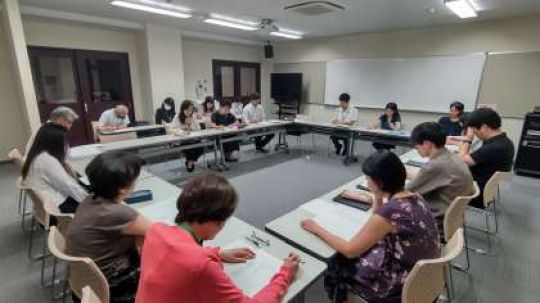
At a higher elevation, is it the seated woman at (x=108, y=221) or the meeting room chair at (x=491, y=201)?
the seated woman at (x=108, y=221)

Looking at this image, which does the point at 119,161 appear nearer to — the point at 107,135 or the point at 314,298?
the point at 314,298

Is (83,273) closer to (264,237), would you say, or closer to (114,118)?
(264,237)

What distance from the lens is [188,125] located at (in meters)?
4.71

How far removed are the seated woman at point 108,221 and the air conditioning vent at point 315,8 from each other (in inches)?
151

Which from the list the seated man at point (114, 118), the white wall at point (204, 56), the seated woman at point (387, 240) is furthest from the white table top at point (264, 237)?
the white wall at point (204, 56)

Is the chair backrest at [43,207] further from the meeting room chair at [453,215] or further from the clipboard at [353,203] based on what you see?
the meeting room chair at [453,215]

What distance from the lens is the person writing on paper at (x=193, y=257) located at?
76cm

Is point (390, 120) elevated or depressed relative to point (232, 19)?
depressed

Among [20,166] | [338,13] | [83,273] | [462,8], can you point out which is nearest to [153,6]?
[20,166]

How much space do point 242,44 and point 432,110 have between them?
517 centimetres

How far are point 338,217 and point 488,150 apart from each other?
5.99ft

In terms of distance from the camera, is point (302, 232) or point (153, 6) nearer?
point (302, 232)

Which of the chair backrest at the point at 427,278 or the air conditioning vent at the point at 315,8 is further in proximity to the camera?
the air conditioning vent at the point at 315,8

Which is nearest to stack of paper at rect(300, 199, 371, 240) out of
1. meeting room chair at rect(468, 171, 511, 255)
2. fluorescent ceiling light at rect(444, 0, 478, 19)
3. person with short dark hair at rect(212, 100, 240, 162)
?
meeting room chair at rect(468, 171, 511, 255)
